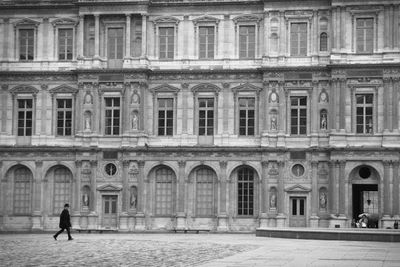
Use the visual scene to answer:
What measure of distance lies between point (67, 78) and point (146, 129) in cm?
610

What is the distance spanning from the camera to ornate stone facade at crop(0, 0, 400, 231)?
54.3 meters

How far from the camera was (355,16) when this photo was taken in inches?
2148

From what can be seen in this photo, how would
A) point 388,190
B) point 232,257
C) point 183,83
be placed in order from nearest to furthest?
point 232,257 < point 388,190 < point 183,83

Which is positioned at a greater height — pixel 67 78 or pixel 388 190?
pixel 67 78

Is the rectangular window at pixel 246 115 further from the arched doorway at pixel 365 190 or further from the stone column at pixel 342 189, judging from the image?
the arched doorway at pixel 365 190

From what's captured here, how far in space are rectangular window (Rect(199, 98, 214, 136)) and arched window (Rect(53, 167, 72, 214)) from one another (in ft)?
29.6

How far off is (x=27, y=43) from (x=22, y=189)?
9443 mm

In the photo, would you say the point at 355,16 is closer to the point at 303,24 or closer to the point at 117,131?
the point at 303,24

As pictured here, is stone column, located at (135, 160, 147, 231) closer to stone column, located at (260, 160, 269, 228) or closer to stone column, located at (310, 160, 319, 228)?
stone column, located at (260, 160, 269, 228)

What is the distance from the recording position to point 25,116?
5797 cm

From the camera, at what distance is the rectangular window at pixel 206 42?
57.0 metres

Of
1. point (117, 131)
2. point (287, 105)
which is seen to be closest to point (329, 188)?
point (287, 105)

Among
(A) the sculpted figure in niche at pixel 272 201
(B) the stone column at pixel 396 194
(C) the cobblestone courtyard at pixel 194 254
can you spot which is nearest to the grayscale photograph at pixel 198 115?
(B) the stone column at pixel 396 194

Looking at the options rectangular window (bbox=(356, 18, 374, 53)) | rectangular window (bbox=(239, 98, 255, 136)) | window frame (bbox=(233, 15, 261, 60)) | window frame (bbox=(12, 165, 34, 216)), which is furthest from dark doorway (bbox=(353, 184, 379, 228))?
window frame (bbox=(12, 165, 34, 216))
